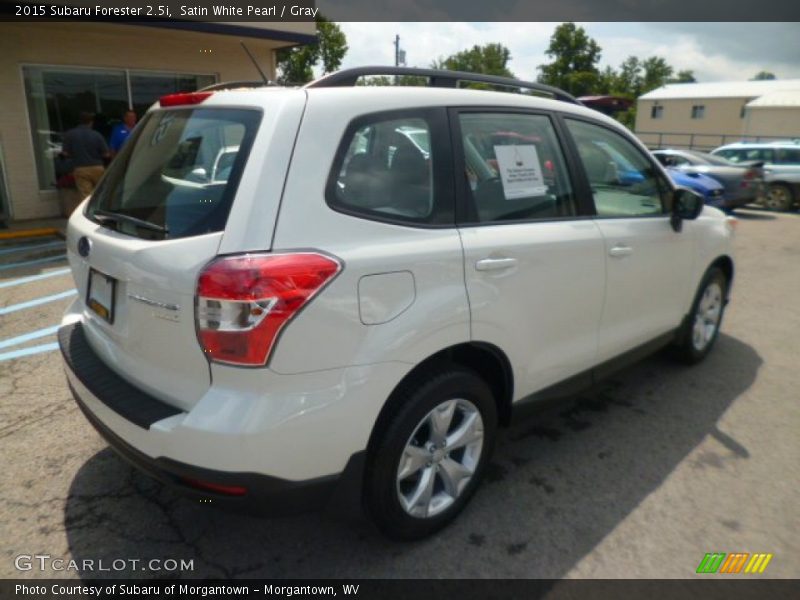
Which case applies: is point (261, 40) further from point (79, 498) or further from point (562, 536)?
point (562, 536)

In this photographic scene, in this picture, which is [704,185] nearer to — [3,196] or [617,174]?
[617,174]

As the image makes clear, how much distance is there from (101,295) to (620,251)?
8.32 feet

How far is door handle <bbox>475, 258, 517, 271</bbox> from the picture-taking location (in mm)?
2435

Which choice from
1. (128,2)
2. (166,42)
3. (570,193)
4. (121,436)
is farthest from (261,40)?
(121,436)

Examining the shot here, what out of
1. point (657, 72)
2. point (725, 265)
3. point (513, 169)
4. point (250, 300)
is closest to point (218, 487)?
point (250, 300)

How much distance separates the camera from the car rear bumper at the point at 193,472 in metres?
1.98

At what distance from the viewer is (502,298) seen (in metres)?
2.55

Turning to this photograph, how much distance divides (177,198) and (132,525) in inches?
57.6

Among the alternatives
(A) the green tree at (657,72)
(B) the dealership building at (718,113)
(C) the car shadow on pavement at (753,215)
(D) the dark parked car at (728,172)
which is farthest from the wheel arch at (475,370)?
(A) the green tree at (657,72)

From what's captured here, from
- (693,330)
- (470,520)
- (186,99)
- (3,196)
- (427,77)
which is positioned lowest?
(470,520)

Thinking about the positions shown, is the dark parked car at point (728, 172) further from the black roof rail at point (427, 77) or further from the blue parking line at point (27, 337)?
the blue parking line at point (27, 337)

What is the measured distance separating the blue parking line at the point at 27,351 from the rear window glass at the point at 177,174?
2251 millimetres

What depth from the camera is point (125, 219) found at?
7.85ft

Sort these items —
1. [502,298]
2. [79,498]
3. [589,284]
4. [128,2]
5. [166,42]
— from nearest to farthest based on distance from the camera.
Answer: [502,298], [79,498], [589,284], [128,2], [166,42]
